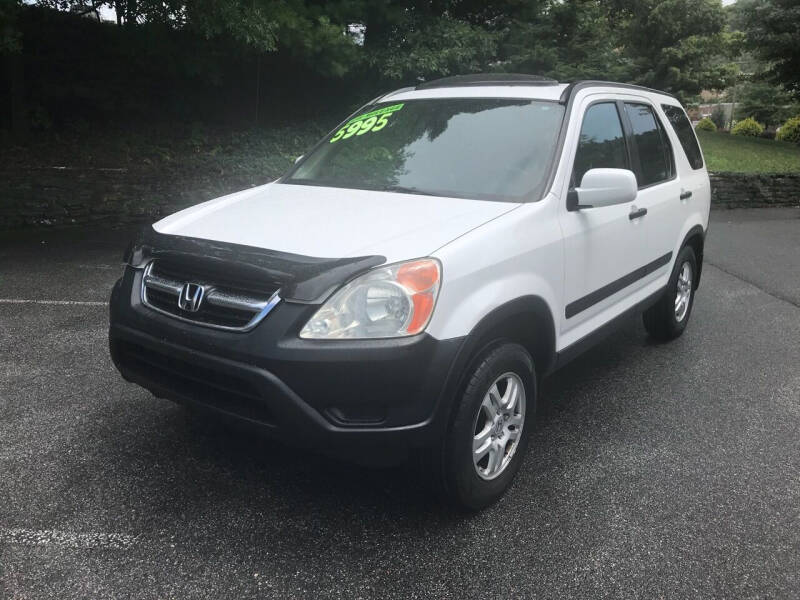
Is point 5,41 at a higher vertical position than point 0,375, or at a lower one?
higher

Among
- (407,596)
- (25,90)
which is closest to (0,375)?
(407,596)

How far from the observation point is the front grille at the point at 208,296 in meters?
2.69

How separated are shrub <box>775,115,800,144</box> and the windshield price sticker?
27.4m

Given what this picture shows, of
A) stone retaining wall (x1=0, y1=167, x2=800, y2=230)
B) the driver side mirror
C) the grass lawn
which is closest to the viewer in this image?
the driver side mirror

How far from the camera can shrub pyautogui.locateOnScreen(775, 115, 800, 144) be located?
27266 mm

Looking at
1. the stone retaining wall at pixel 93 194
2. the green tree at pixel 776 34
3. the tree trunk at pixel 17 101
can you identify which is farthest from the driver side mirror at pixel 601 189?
the green tree at pixel 776 34

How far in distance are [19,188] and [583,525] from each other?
Result: 9.25 m

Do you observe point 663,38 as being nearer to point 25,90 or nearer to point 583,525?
point 25,90

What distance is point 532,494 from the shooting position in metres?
3.28

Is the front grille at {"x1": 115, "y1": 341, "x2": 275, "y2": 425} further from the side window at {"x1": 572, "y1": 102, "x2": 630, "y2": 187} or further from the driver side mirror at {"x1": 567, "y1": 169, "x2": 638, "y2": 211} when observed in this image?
the side window at {"x1": 572, "y1": 102, "x2": 630, "y2": 187}

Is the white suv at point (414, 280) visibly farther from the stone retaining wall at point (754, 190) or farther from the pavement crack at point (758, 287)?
the stone retaining wall at point (754, 190)

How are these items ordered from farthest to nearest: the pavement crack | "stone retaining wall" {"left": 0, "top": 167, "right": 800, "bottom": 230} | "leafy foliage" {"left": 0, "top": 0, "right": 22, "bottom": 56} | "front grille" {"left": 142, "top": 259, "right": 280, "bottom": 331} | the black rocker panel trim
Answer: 1. "stone retaining wall" {"left": 0, "top": 167, "right": 800, "bottom": 230}
2. "leafy foliage" {"left": 0, "top": 0, "right": 22, "bottom": 56}
3. the pavement crack
4. the black rocker panel trim
5. "front grille" {"left": 142, "top": 259, "right": 280, "bottom": 331}

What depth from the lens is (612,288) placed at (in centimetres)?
405

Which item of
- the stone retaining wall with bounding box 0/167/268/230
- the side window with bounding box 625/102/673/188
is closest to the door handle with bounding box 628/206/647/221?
the side window with bounding box 625/102/673/188
